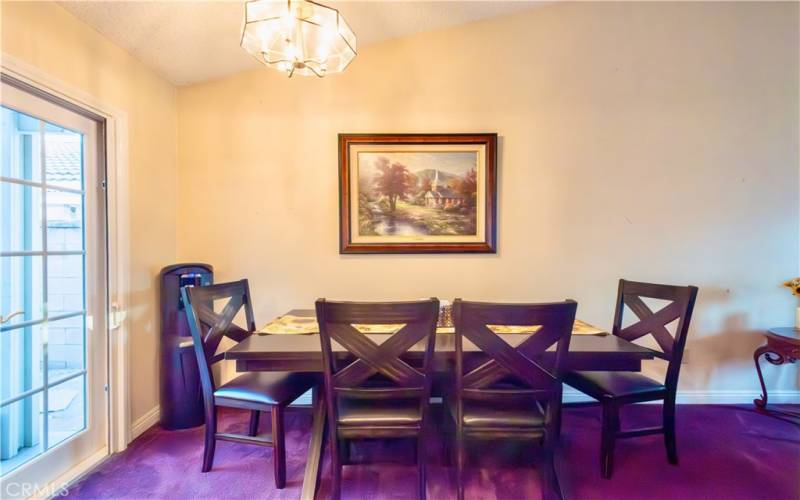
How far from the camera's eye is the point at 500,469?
181 centimetres

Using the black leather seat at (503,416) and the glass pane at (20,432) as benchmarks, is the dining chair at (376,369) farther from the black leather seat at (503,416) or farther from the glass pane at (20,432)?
the glass pane at (20,432)

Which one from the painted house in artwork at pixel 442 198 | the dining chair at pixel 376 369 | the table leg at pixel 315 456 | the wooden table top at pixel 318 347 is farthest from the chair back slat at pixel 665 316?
the table leg at pixel 315 456

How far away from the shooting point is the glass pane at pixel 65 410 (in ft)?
5.59

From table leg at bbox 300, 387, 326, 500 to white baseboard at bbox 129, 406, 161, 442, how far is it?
4.09 feet

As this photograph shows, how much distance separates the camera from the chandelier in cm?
149

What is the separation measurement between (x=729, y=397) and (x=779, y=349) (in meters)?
0.59

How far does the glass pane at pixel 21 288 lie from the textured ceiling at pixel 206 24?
1.33m

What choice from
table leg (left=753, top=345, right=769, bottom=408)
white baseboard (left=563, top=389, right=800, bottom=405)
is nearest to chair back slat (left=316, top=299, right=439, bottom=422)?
white baseboard (left=563, top=389, right=800, bottom=405)

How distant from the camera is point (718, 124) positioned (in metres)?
2.50

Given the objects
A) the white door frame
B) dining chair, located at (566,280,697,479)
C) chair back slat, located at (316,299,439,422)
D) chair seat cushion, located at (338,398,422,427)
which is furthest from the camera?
the white door frame

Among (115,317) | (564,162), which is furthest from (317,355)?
(564,162)

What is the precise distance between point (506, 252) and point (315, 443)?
1843mm

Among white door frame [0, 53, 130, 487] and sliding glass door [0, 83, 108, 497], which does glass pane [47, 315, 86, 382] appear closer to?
sliding glass door [0, 83, 108, 497]

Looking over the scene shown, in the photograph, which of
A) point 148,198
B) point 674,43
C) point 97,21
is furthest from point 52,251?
point 674,43
